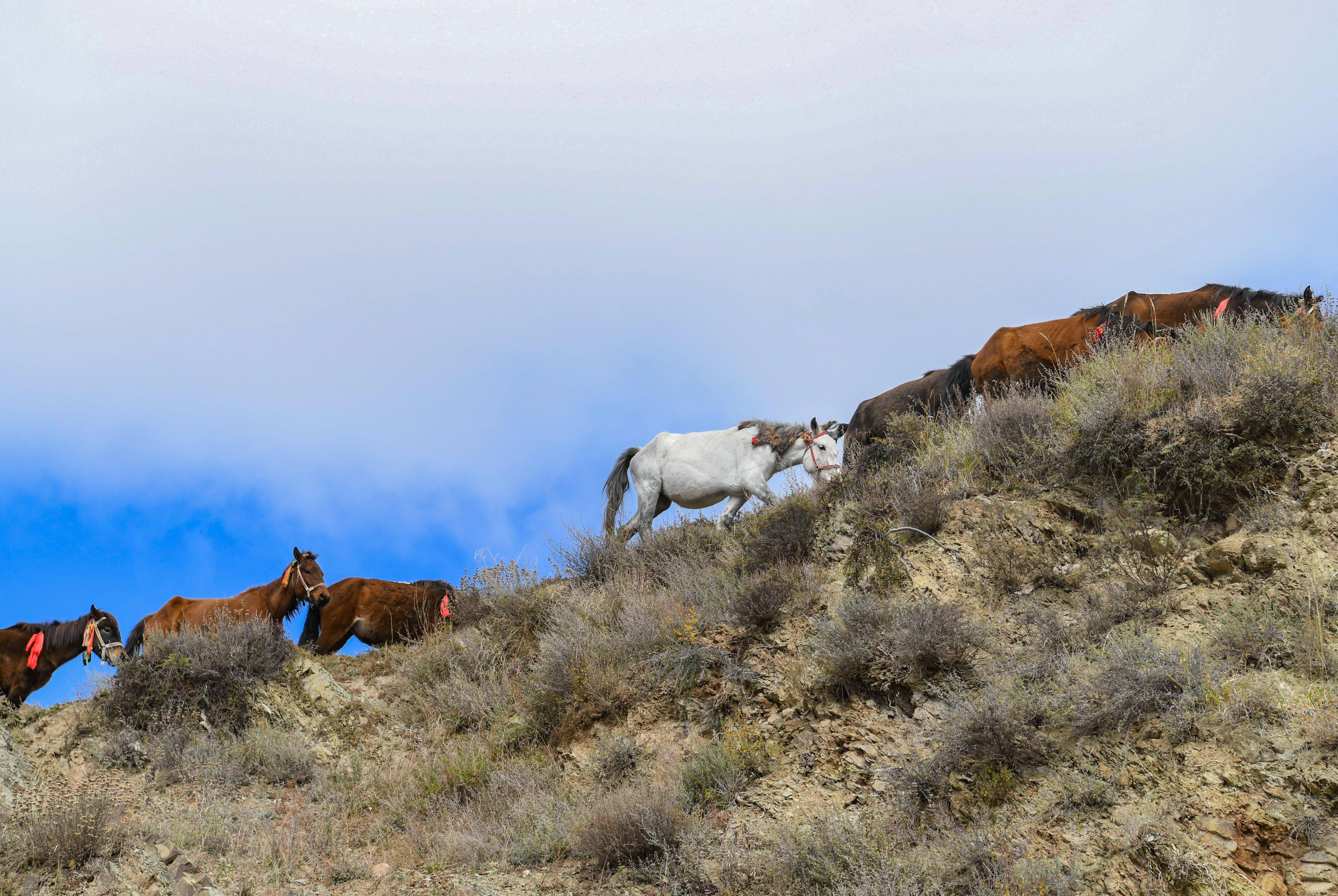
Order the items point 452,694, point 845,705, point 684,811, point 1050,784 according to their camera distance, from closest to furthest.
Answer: point 1050,784
point 684,811
point 845,705
point 452,694

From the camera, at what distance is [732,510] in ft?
45.3

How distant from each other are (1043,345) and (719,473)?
18.5ft

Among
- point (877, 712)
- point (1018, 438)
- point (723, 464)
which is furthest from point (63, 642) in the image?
point (1018, 438)

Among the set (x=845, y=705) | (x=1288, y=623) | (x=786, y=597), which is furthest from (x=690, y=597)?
(x=1288, y=623)

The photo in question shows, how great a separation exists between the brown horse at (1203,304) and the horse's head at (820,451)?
15.9 feet

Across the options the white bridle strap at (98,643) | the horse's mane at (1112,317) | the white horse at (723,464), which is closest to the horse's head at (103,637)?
the white bridle strap at (98,643)

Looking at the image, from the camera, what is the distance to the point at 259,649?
33.4 feet

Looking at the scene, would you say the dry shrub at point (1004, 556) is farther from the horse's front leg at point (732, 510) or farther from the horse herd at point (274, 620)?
the horse herd at point (274, 620)

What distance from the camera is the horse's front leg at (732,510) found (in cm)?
1237

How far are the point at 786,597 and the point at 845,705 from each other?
1420mm

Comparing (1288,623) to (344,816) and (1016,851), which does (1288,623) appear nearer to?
(1016,851)

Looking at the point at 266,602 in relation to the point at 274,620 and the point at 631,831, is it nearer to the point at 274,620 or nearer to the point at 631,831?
the point at 274,620

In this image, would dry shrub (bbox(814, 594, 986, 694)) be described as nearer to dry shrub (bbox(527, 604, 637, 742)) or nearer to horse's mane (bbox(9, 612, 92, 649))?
dry shrub (bbox(527, 604, 637, 742))

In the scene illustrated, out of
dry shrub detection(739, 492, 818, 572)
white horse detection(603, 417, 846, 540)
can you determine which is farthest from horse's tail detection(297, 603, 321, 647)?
dry shrub detection(739, 492, 818, 572)
